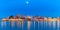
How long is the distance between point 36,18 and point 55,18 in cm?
45

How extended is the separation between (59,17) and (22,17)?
2.90 ft

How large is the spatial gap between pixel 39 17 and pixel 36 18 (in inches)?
2.9

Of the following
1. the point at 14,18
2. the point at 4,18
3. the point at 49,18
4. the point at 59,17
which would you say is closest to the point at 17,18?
the point at 14,18

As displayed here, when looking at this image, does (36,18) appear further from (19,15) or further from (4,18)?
(4,18)

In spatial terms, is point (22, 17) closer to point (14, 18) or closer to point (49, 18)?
point (14, 18)

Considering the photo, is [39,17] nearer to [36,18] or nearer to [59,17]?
[36,18]

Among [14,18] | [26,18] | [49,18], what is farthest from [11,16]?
[49,18]

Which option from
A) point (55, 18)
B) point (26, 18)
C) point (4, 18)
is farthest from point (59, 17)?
point (4, 18)

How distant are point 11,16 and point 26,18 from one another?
1.16 feet

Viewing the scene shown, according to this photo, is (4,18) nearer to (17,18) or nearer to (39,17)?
(17,18)

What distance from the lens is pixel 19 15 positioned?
346 centimetres

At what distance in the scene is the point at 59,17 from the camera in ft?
11.8

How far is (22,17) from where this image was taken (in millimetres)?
3523

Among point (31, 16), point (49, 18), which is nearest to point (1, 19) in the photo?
point (31, 16)
